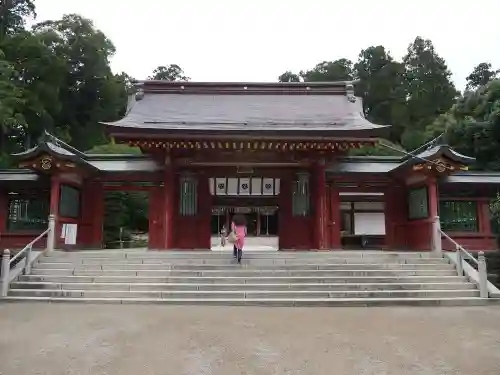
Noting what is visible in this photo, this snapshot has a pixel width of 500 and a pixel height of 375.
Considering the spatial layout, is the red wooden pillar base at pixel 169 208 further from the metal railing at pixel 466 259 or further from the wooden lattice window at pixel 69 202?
the metal railing at pixel 466 259

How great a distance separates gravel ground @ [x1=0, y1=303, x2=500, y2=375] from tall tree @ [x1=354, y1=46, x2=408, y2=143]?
131 ft

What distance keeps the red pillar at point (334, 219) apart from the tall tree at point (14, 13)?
35.0 metres

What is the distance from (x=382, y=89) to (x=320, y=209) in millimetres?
39854

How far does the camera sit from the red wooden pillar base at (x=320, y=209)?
46.2 ft

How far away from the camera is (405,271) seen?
11.0 metres

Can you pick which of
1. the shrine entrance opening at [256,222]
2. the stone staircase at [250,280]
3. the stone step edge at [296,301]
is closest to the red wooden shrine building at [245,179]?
the stone staircase at [250,280]

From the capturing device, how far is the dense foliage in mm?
23516

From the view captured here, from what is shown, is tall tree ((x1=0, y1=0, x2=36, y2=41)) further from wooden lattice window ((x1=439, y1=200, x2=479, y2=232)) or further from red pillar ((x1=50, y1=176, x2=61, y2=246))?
wooden lattice window ((x1=439, y1=200, x2=479, y2=232))

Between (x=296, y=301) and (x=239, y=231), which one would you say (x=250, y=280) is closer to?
(x=239, y=231)

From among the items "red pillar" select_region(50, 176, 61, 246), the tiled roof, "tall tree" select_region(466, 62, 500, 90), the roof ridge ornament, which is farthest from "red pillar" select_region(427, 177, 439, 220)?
"tall tree" select_region(466, 62, 500, 90)

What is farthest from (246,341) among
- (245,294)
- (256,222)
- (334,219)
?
(256,222)

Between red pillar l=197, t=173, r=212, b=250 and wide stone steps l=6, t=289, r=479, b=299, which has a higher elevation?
red pillar l=197, t=173, r=212, b=250

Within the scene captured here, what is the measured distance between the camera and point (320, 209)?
1423cm

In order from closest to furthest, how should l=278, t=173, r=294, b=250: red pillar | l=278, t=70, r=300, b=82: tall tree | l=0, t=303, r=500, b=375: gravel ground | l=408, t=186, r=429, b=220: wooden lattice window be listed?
l=0, t=303, r=500, b=375: gravel ground
l=408, t=186, r=429, b=220: wooden lattice window
l=278, t=173, r=294, b=250: red pillar
l=278, t=70, r=300, b=82: tall tree
